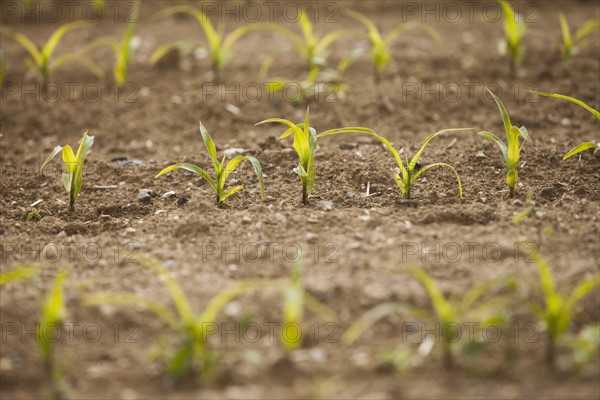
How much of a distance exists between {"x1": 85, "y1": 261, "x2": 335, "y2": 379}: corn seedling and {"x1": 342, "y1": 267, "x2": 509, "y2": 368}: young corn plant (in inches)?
4.9

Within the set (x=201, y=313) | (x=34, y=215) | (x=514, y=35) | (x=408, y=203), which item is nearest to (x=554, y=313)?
(x=408, y=203)

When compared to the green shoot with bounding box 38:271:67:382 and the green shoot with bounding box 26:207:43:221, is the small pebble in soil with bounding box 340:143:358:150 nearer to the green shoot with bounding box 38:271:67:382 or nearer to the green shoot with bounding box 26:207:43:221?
the green shoot with bounding box 26:207:43:221

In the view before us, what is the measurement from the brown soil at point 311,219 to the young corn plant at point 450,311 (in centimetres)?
3

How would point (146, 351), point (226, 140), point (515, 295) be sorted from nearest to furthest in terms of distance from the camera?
point (146, 351) → point (515, 295) → point (226, 140)

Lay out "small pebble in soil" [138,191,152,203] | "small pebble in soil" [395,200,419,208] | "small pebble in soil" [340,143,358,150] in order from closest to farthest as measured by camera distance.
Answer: "small pebble in soil" [395,200,419,208]
"small pebble in soil" [138,191,152,203]
"small pebble in soil" [340,143,358,150]

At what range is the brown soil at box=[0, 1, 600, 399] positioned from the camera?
6.98ft

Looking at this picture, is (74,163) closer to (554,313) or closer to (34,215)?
(34,215)

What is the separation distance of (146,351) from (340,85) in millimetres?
2345

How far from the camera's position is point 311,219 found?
2.80 m

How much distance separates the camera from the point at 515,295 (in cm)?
236

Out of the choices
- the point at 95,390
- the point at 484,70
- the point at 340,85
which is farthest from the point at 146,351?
the point at 484,70

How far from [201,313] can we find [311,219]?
0.67 m

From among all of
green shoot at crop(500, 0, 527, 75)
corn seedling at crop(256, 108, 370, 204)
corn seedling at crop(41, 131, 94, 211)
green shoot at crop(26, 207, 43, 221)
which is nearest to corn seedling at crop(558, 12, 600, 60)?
green shoot at crop(500, 0, 527, 75)

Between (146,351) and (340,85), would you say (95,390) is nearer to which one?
(146,351)
